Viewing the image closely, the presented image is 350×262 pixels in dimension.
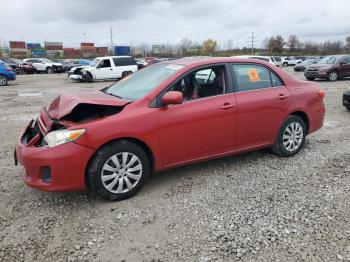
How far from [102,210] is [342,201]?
273cm

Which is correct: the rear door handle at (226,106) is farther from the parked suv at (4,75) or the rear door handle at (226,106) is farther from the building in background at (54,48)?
the building in background at (54,48)

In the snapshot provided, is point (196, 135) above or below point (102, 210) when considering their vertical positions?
above

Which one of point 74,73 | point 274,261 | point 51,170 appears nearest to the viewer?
point 274,261

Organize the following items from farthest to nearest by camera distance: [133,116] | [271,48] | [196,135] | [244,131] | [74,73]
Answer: [271,48] → [74,73] → [244,131] → [196,135] → [133,116]

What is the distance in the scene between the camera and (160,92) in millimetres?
3879

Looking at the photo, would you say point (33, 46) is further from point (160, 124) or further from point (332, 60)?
point (160, 124)

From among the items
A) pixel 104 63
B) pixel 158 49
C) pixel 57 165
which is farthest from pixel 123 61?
pixel 158 49

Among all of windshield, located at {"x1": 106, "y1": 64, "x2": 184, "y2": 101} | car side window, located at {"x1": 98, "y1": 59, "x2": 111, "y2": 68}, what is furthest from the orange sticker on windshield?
car side window, located at {"x1": 98, "y1": 59, "x2": 111, "y2": 68}

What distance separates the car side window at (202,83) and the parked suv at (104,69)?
16576mm

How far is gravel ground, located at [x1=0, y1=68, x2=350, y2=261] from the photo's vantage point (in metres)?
2.88

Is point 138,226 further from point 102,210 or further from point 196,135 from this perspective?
point 196,135

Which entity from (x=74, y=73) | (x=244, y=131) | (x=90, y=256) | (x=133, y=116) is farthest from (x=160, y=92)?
(x=74, y=73)

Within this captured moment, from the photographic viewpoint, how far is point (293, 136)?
5047mm

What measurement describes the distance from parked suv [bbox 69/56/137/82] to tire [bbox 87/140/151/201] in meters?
17.4
